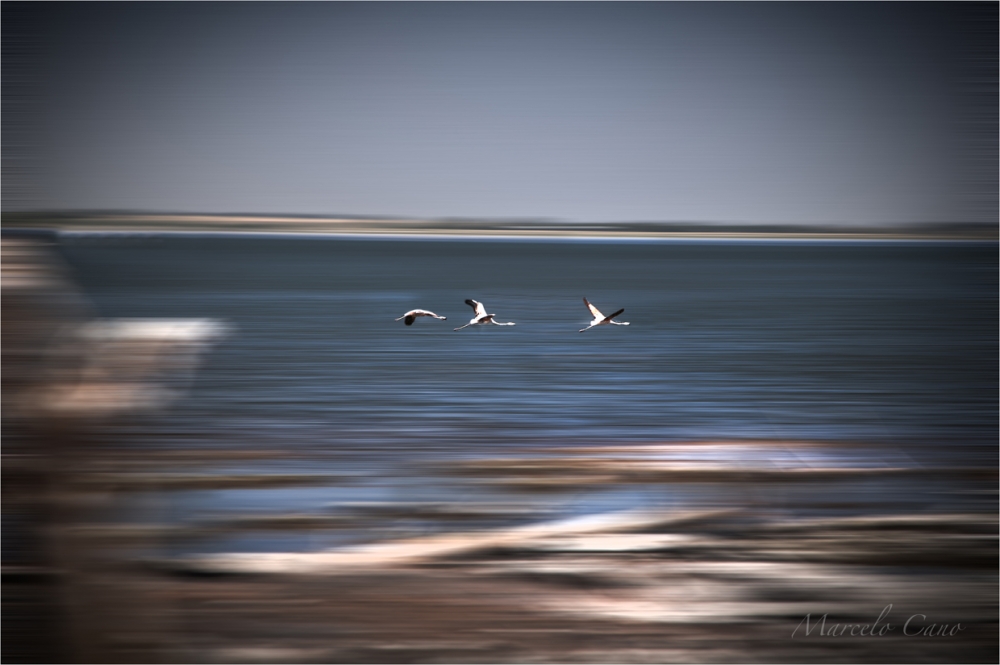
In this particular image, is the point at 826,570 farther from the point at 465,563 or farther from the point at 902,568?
the point at 465,563

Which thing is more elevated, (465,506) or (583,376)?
(583,376)

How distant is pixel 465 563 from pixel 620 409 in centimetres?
714

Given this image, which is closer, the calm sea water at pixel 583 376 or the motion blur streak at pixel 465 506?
the motion blur streak at pixel 465 506

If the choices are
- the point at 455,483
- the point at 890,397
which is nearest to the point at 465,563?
the point at 455,483

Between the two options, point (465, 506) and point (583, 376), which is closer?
point (465, 506)

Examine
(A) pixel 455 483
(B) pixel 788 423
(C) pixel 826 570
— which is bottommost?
(C) pixel 826 570

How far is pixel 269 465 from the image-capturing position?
8.63 m

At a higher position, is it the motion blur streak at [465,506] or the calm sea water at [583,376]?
the calm sea water at [583,376]

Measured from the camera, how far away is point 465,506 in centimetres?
714

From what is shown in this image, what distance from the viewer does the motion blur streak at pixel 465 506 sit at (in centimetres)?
325

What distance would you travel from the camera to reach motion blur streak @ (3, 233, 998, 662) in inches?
128

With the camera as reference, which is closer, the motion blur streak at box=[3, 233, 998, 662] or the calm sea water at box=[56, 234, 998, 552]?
the motion blur streak at box=[3, 233, 998, 662]

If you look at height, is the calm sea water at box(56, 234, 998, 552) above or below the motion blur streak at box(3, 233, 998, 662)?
above

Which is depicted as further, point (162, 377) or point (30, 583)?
point (162, 377)
